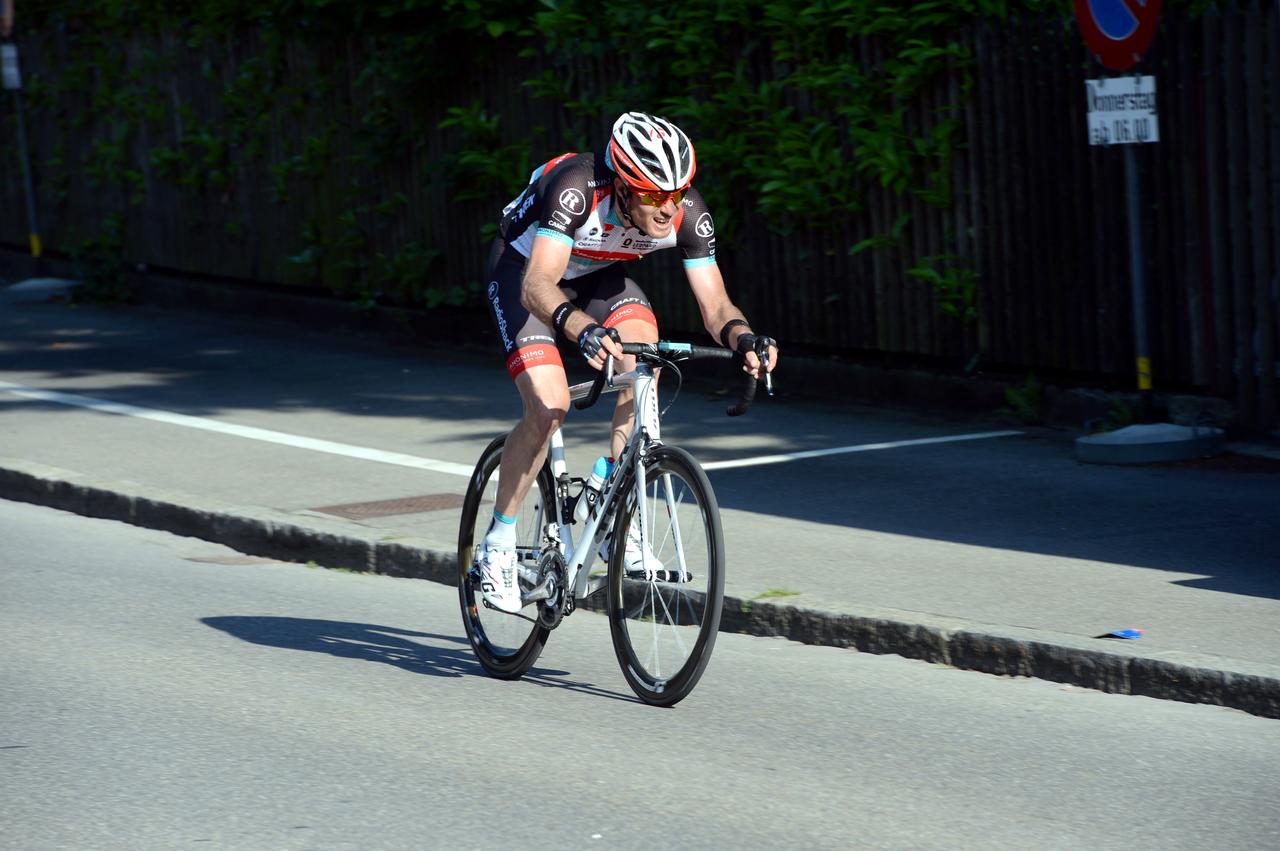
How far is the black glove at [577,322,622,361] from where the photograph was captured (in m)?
5.49

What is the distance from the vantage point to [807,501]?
883 cm

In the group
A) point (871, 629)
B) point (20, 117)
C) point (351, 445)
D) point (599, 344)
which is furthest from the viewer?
point (20, 117)

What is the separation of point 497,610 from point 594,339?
1.28 meters

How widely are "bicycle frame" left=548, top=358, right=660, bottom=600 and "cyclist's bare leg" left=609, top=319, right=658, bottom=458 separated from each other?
0.07 metres

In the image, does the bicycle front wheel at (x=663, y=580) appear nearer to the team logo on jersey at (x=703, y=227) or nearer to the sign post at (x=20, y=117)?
the team logo on jersey at (x=703, y=227)

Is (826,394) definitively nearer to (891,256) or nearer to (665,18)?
(891,256)

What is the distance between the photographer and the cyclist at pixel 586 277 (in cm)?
570

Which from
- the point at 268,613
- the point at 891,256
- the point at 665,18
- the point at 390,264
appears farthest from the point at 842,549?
the point at 390,264

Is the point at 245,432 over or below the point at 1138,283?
below

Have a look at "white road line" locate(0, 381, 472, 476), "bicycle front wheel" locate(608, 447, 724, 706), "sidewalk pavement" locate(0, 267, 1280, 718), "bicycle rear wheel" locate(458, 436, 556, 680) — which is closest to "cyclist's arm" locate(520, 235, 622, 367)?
"bicycle front wheel" locate(608, 447, 724, 706)

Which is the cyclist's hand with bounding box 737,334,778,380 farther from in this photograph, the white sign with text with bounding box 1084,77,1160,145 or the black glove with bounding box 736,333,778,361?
the white sign with text with bounding box 1084,77,1160,145

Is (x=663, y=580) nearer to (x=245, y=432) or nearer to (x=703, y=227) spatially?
(x=703, y=227)

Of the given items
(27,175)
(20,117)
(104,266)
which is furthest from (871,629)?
(20,117)

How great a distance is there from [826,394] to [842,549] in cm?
427
